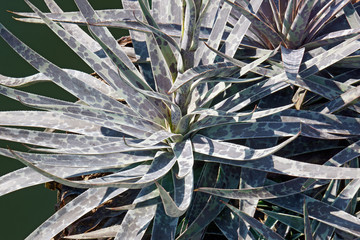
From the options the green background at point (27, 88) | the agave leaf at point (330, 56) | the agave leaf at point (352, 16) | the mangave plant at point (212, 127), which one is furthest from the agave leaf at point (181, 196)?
the green background at point (27, 88)

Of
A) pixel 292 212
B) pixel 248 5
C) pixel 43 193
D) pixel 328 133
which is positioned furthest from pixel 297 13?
pixel 43 193

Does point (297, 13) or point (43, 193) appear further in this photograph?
point (43, 193)

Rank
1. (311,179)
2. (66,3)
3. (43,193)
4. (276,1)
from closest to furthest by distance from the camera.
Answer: (311,179), (276,1), (43,193), (66,3)

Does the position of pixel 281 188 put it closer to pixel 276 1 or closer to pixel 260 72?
pixel 260 72

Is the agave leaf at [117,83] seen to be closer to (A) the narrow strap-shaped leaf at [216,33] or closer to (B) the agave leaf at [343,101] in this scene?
(A) the narrow strap-shaped leaf at [216,33]

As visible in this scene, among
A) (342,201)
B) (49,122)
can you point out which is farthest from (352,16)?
(49,122)

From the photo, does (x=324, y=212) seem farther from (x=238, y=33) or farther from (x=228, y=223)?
(x=238, y=33)
